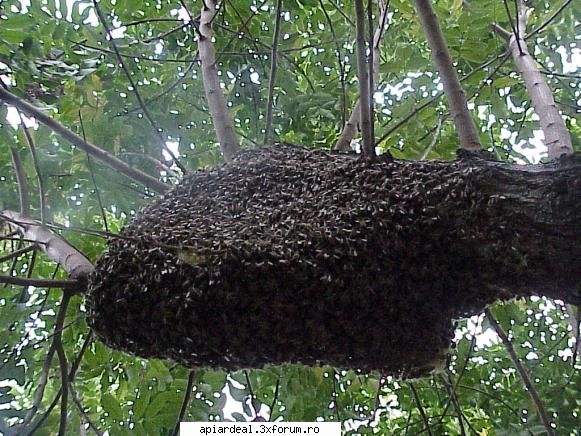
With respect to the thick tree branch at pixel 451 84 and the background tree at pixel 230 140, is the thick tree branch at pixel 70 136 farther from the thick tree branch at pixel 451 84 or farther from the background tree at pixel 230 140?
the thick tree branch at pixel 451 84

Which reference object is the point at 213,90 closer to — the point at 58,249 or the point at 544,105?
the point at 58,249

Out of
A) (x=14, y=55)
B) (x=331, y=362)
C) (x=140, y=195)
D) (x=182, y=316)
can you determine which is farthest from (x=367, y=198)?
(x=140, y=195)

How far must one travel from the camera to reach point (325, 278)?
1262 millimetres

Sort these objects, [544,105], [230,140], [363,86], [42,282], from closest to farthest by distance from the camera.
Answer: [42,282], [363,86], [544,105], [230,140]

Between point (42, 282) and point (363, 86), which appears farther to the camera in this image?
point (363, 86)

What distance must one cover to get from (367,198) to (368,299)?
235 millimetres

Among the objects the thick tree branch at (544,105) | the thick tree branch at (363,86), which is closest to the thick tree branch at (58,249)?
the thick tree branch at (363,86)

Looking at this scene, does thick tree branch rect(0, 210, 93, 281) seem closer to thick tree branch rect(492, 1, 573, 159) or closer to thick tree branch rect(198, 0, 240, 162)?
thick tree branch rect(198, 0, 240, 162)

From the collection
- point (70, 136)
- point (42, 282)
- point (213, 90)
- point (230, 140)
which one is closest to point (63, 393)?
point (42, 282)

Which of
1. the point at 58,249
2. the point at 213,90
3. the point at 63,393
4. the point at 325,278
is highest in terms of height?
the point at 213,90

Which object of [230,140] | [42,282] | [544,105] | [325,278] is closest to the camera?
[325,278]

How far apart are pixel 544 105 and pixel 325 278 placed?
90cm

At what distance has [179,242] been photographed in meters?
1.38

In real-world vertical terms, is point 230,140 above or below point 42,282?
above
